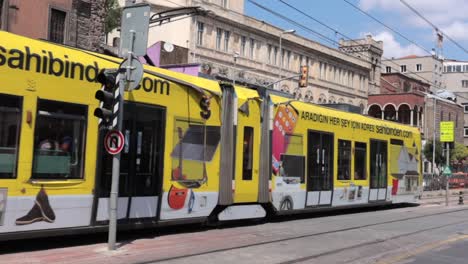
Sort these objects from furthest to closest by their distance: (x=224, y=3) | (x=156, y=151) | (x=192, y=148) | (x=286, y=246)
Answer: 1. (x=224, y=3)
2. (x=192, y=148)
3. (x=156, y=151)
4. (x=286, y=246)

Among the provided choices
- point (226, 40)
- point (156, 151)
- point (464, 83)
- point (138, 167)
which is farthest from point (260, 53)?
point (464, 83)

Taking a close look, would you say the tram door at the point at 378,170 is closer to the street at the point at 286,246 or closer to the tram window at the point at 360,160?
the tram window at the point at 360,160

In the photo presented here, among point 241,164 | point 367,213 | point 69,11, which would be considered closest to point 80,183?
point 241,164

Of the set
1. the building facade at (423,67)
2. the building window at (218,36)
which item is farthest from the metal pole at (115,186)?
the building facade at (423,67)

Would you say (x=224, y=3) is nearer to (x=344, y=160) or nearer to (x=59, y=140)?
(x=344, y=160)

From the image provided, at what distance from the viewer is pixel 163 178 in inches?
446

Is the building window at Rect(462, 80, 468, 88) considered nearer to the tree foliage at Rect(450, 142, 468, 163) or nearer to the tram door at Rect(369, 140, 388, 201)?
the tree foliage at Rect(450, 142, 468, 163)

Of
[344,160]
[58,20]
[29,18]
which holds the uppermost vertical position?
[58,20]

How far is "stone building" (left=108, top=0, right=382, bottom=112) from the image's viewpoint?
55.5 meters

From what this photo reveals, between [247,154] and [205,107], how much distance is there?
A: 186 centimetres

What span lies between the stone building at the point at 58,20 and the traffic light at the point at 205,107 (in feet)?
35.2

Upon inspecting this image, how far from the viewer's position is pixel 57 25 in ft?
77.7

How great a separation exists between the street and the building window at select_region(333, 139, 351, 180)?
2331 millimetres

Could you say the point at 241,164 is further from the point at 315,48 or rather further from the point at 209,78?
the point at 315,48
